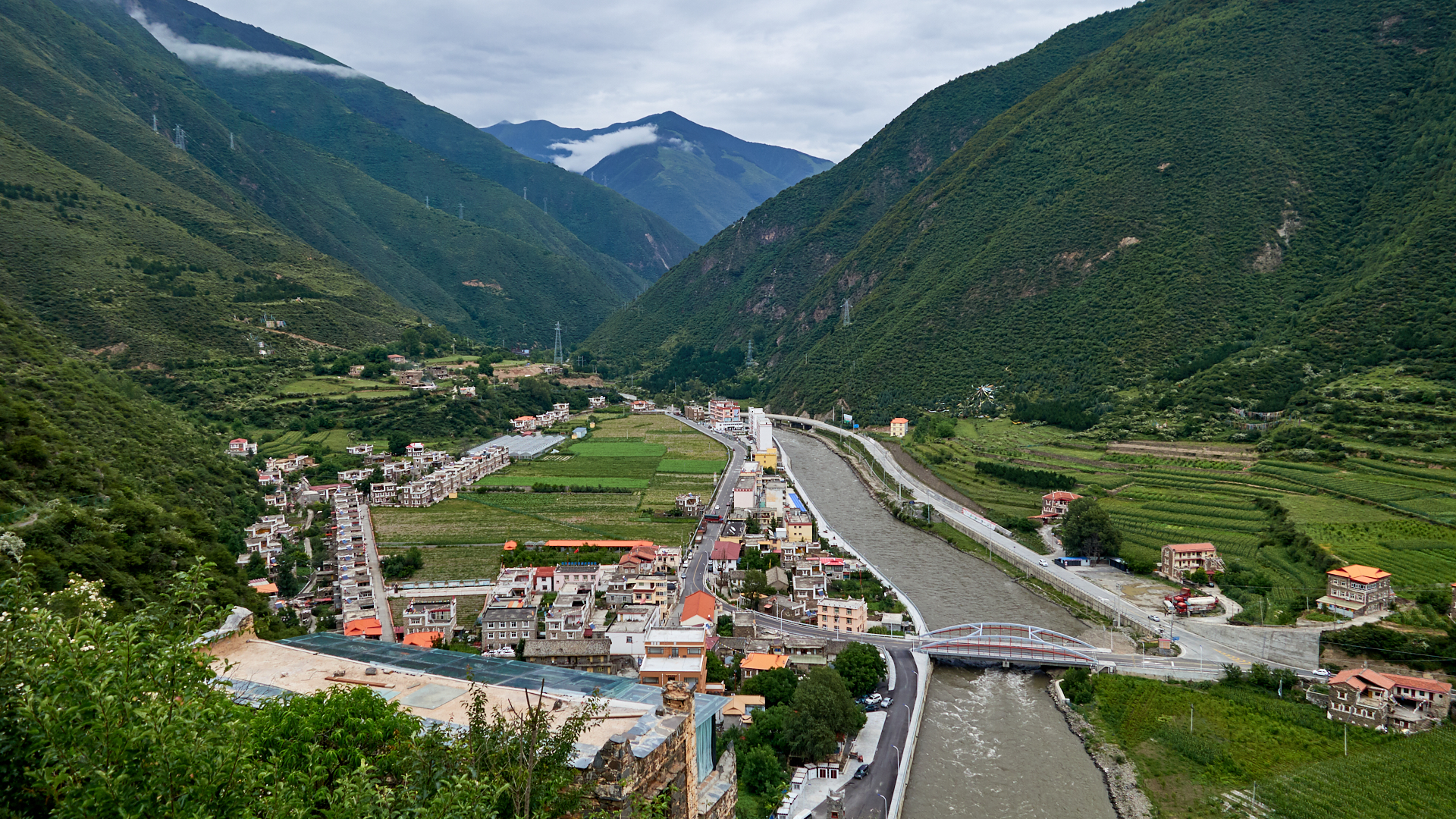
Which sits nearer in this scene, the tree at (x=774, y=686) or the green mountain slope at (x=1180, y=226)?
the tree at (x=774, y=686)

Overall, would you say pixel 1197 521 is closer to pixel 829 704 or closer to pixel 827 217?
pixel 829 704

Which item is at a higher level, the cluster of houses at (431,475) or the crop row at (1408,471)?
the crop row at (1408,471)

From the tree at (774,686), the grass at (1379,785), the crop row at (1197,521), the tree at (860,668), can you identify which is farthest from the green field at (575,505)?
the grass at (1379,785)

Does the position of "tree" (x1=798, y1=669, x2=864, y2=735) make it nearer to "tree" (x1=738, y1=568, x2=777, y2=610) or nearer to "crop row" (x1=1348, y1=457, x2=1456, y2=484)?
"tree" (x1=738, y1=568, x2=777, y2=610)

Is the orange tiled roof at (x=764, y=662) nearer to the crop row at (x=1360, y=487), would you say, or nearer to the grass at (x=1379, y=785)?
the grass at (x=1379, y=785)

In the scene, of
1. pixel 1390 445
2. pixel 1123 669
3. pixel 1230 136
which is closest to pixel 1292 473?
pixel 1390 445

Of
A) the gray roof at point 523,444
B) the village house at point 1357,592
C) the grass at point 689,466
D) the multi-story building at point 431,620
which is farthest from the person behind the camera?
the gray roof at point 523,444

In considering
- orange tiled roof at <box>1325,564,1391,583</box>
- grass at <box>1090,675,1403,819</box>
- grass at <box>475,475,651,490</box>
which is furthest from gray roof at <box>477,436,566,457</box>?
orange tiled roof at <box>1325,564,1391,583</box>
